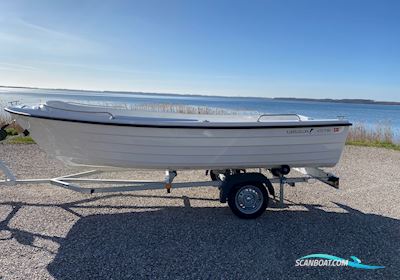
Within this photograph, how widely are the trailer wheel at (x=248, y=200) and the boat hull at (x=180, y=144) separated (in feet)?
0.91

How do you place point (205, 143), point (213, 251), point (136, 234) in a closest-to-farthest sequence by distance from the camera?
point (213, 251) < point (136, 234) < point (205, 143)

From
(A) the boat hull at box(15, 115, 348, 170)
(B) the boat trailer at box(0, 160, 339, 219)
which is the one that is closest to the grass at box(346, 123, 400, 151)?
(A) the boat hull at box(15, 115, 348, 170)

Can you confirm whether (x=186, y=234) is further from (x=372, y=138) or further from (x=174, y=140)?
(x=372, y=138)

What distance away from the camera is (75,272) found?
2604 mm

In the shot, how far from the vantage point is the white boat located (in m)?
3.42

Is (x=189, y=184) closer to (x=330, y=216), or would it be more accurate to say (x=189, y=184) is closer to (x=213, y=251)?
(x=213, y=251)

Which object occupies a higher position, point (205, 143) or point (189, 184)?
point (205, 143)

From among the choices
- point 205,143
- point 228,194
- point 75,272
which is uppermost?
point 205,143

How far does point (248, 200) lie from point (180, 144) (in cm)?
117

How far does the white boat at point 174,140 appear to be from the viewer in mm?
3422

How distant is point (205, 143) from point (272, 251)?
1.39 m

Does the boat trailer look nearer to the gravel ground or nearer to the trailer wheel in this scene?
the trailer wheel

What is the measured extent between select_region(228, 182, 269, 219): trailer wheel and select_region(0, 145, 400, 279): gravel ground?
0.43 feet

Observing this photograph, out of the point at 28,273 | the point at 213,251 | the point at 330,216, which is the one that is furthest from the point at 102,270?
the point at 330,216
